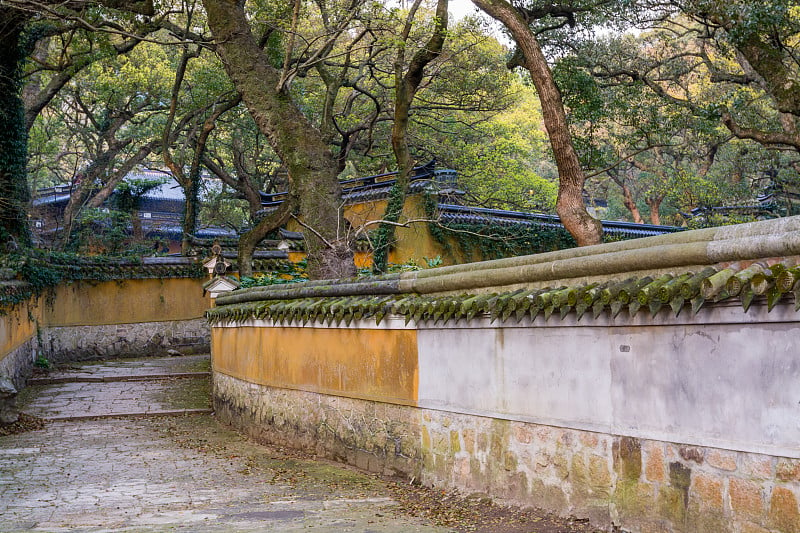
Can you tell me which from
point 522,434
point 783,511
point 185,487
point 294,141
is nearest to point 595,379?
point 522,434

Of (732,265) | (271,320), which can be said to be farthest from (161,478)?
(732,265)

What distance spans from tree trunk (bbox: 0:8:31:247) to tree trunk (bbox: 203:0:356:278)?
27.2 feet

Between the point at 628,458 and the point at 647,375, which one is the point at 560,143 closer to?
the point at 647,375

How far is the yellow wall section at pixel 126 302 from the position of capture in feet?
74.8

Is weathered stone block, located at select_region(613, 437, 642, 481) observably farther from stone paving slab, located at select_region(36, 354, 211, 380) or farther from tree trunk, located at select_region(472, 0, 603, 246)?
stone paving slab, located at select_region(36, 354, 211, 380)

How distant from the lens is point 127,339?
77.2 ft

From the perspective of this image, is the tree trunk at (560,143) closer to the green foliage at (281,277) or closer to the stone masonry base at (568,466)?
the stone masonry base at (568,466)

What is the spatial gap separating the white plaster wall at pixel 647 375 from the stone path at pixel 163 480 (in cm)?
139

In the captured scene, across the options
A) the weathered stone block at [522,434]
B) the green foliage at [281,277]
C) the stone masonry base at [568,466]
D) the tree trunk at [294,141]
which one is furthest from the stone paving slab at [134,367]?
the weathered stone block at [522,434]

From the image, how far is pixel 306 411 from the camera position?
10461 millimetres

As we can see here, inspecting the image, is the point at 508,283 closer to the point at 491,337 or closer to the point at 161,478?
the point at 491,337

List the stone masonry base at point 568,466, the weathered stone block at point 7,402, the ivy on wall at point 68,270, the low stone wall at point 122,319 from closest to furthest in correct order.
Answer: the stone masonry base at point 568,466 < the weathered stone block at point 7,402 < the ivy on wall at point 68,270 < the low stone wall at point 122,319

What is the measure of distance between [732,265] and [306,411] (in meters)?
6.58

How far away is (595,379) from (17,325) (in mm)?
14741
